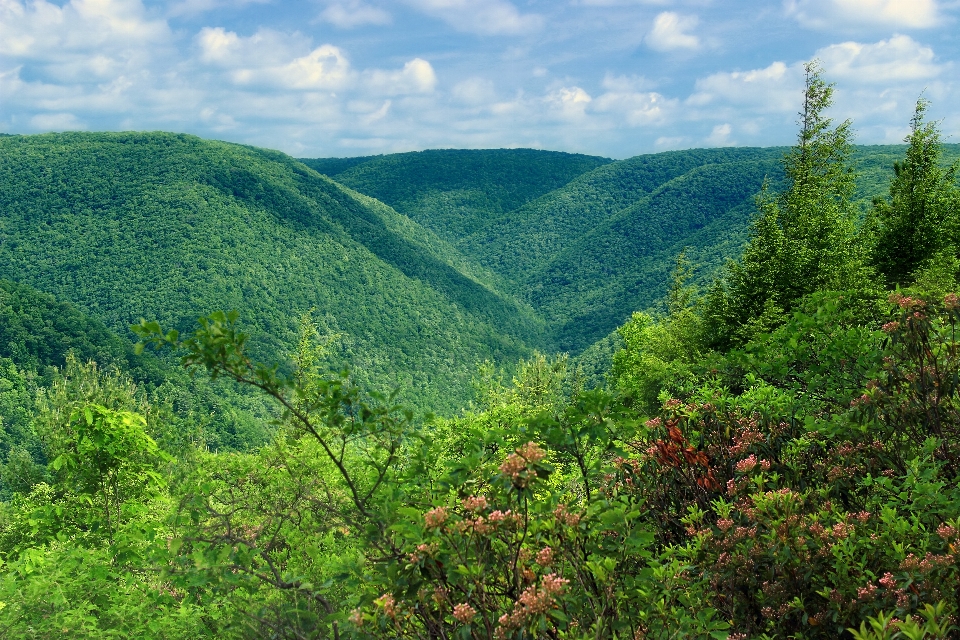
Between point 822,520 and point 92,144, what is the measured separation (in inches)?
7381

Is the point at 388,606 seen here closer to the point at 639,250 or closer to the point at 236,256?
the point at 236,256

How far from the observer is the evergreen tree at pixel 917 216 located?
1080 inches

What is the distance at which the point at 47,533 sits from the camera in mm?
13562

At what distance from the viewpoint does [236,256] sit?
130750 millimetres

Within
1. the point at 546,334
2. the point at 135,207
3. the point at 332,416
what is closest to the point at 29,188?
the point at 135,207

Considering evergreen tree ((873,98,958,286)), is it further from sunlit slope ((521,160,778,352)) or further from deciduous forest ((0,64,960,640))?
sunlit slope ((521,160,778,352))

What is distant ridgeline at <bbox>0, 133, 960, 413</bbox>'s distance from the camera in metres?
114

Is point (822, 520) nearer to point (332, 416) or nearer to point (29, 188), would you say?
point (332, 416)

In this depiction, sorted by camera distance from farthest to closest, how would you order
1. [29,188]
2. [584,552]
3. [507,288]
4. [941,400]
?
1. [507,288]
2. [29,188]
3. [941,400]
4. [584,552]

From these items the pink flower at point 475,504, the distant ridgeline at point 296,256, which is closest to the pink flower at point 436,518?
the pink flower at point 475,504

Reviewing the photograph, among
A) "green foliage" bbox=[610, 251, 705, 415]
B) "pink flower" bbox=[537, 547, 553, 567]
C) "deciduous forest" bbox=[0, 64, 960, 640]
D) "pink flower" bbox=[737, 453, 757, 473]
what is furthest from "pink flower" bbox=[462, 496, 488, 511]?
"green foliage" bbox=[610, 251, 705, 415]

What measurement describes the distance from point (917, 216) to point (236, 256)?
124 m

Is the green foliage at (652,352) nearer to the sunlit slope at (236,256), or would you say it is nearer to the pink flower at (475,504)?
the pink flower at (475,504)

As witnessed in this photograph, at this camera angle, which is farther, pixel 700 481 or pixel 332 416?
pixel 700 481
